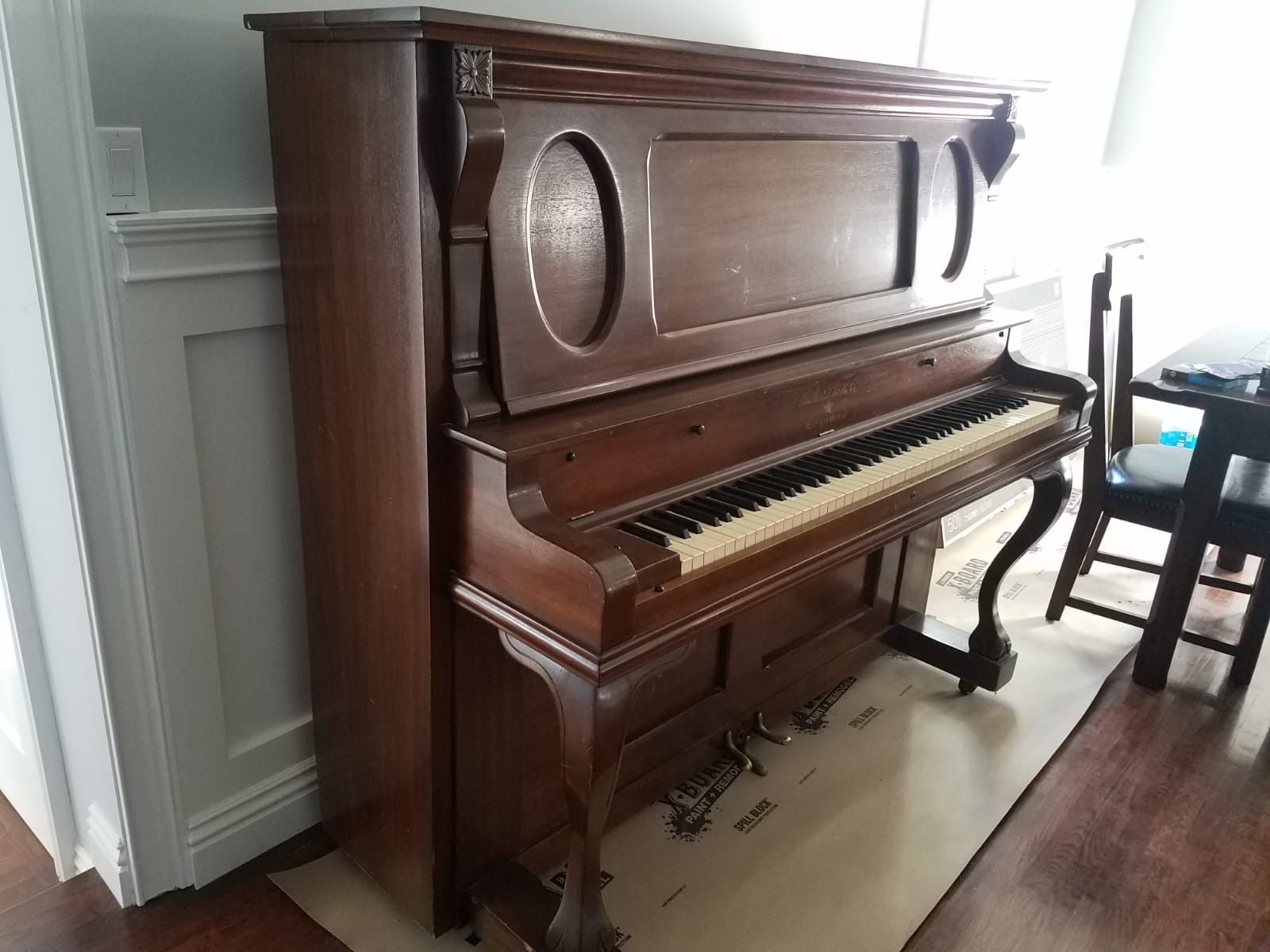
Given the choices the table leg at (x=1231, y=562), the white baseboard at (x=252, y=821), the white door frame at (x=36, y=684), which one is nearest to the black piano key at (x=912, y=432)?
the white baseboard at (x=252, y=821)

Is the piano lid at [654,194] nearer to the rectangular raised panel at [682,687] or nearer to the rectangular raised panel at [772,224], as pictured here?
the rectangular raised panel at [772,224]

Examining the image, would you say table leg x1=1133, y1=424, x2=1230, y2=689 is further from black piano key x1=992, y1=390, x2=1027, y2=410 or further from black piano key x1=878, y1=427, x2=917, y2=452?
black piano key x1=878, y1=427, x2=917, y2=452

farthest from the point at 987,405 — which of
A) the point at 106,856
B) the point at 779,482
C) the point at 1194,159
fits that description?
the point at 1194,159

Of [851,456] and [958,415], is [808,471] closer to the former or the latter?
[851,456]

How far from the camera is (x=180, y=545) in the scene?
1.52 meters

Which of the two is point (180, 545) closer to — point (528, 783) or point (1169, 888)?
point (528, 783)

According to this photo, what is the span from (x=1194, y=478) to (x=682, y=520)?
5.28 ft

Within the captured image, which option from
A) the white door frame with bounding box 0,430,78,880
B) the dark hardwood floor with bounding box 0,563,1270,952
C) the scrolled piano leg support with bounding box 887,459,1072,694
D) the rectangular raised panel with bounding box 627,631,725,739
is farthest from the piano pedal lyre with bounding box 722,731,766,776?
the white door frame with bounding box 0,430,78,880

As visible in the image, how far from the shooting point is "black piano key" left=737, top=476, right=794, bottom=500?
153cm

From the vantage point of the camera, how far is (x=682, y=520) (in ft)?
4.62

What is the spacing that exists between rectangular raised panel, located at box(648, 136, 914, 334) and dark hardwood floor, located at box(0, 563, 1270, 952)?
1.14 m

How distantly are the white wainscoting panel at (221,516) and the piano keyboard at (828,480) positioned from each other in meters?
0.65

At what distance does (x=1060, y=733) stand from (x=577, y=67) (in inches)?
73.3

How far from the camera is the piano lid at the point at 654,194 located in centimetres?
121
